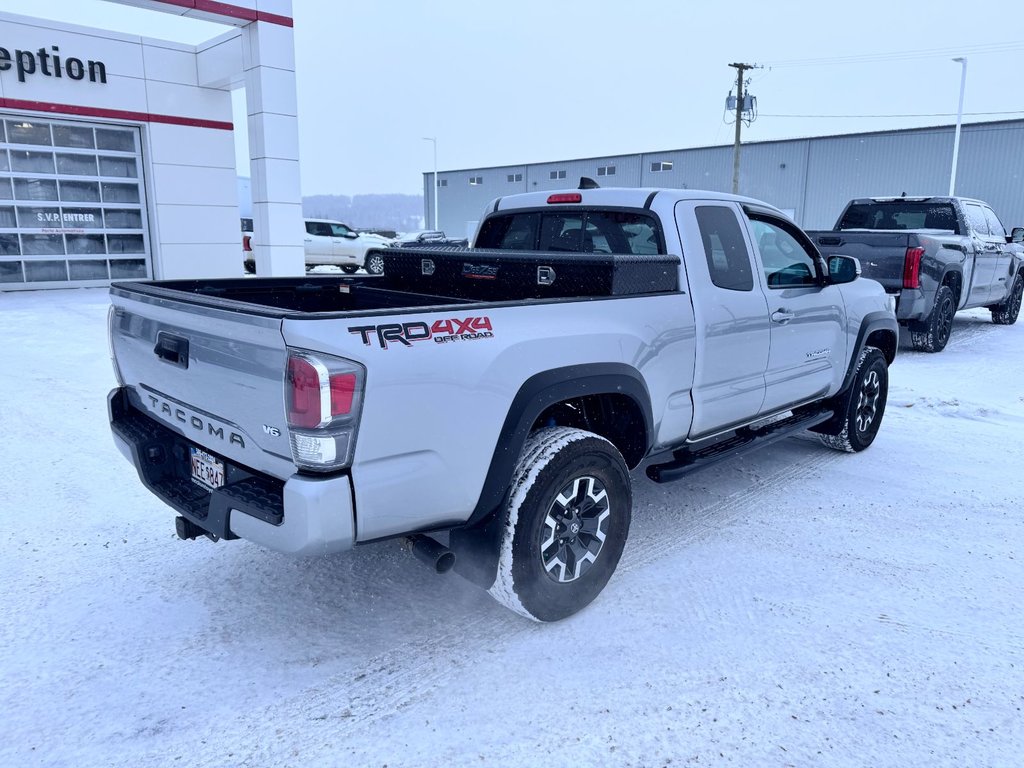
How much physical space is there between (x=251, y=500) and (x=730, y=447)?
278 cm

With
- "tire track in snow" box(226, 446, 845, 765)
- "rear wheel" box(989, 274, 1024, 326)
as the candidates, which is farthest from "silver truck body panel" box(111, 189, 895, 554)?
"rear wheel" box(989, 274, 1024, 326)

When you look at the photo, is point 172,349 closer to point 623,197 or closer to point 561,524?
point 561,524

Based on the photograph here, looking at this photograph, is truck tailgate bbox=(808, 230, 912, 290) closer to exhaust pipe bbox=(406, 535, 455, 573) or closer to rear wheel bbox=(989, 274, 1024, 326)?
rear wheel bbox=(989, 274, 1024, 326)

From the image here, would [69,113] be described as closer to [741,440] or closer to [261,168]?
[261,168]

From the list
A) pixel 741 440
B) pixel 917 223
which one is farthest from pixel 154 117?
pixel 741 440

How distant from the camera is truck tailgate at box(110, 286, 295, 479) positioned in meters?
2.51

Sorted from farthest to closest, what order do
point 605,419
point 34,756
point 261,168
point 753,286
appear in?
1. point 261,168
2. point 753,286
3. point 605,419
4. point 34,756

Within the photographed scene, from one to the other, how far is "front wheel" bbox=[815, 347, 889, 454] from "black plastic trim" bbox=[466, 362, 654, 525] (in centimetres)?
309

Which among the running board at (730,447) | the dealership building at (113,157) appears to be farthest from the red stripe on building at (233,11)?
the running board at (730,447)

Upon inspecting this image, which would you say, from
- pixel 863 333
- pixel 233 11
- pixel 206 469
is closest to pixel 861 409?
pixel 863 333

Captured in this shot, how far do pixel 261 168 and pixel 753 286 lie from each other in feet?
36.5

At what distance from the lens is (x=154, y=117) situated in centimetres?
1669

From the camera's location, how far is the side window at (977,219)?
10.9m

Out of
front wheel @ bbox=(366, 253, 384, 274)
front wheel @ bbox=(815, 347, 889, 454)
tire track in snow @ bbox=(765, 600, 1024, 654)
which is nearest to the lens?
tire track in snow @ bbox=(765, 600, 1024, 654)
